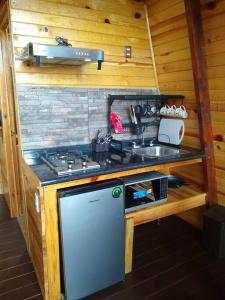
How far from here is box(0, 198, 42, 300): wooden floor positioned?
1.86m

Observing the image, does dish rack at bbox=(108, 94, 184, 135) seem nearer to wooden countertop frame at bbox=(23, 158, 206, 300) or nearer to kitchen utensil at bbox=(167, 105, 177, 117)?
kitchen utensil at bbox=(167, 105, 177, 117)

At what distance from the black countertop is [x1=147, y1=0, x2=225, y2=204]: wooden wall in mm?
242

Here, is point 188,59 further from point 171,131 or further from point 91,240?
point 91,240

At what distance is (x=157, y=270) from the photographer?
208 cm

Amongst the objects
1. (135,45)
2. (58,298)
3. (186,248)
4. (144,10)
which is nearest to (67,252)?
(58,298)

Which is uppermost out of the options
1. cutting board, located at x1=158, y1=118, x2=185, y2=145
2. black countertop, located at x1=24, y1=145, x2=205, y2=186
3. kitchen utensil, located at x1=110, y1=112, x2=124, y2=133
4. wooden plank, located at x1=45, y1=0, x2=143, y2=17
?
wooden plank, located at x1=45, y1=0, x2=143, y2=17

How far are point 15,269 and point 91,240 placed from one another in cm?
85

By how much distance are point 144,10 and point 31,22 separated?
3.80 feet

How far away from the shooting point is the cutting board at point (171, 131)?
8.34 ft

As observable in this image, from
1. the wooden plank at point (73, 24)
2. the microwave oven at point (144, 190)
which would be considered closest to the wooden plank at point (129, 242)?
the microwave oven at point (144, 190)

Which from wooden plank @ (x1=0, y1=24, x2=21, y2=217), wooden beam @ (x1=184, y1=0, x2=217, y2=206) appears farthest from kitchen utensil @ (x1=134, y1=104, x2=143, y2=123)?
wooden plank @ (x1=0, y1=24, x2=21, y2=217)

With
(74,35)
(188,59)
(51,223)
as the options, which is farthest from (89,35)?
(51,223)

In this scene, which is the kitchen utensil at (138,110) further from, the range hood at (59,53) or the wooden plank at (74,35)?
the range hood at (59,53)

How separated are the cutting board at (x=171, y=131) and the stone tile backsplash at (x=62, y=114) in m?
0.47
